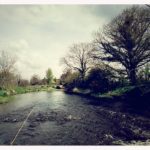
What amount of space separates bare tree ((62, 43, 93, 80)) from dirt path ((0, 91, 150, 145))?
174 centimetres

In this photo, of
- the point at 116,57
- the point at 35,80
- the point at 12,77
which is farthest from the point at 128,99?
the point at 12,77

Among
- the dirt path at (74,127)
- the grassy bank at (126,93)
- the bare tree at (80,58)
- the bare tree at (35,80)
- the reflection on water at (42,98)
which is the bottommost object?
the dirt path at (74,127)

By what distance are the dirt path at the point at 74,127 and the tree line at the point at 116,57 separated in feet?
5.20

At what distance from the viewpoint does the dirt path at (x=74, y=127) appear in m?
5.42

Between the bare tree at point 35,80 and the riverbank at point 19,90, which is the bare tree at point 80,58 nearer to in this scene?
the bare tree at point 35,80

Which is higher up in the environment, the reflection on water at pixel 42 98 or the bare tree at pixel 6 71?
the bare tree at pixel 6 71

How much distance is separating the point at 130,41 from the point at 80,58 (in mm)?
2298

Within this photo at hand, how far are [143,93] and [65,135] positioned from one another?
5.01 metres

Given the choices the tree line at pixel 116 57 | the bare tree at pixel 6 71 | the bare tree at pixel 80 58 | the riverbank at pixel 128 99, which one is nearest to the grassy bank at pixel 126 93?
the riverbank at pixel 128 99

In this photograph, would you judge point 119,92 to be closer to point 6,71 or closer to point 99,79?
point 99,79

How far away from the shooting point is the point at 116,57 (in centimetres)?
972
